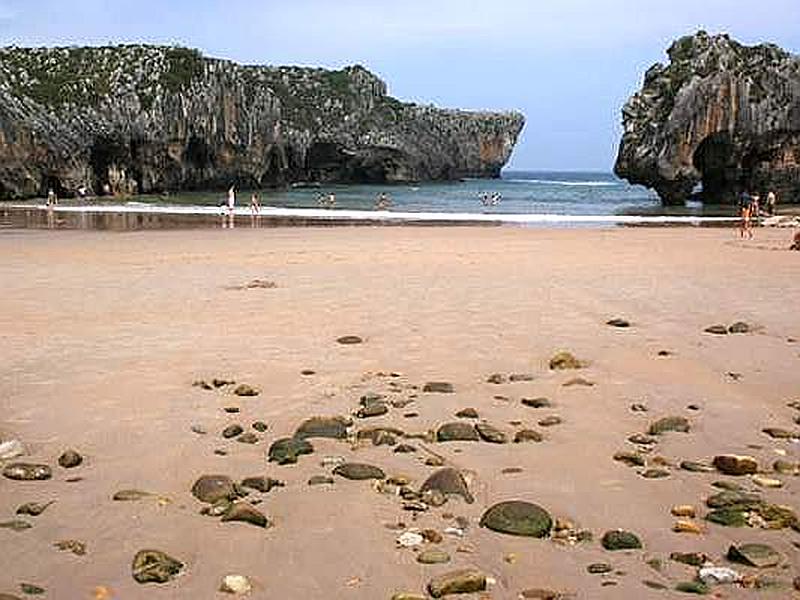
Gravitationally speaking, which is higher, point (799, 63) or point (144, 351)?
point (799, 63)

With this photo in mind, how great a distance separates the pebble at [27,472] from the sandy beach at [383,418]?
0.23 feet

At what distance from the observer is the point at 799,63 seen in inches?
2244

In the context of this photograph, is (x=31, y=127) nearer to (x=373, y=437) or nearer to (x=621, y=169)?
(x=621, y=169)

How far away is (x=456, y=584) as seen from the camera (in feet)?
11.4

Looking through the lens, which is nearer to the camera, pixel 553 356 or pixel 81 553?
pixel 81 553

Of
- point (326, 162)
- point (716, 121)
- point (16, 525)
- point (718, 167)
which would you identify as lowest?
point (16, 525)

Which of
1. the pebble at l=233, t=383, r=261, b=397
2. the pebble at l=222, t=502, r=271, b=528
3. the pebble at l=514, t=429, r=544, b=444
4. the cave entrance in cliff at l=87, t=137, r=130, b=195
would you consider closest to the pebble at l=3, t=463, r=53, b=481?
the pebble at l=222, t=502, r=271, b=528

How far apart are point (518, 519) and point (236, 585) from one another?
4.47 ft

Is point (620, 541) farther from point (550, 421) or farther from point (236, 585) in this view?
point (550, 421)

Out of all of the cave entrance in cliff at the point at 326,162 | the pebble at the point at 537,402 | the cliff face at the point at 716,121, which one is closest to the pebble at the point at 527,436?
the pebble at the point at 537,402

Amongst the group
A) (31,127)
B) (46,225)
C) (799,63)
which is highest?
(799,63)

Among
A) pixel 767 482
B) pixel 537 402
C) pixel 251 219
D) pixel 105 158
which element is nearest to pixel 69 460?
pixel 537 402

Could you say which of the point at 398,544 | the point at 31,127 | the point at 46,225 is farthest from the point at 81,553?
the point at 31,127

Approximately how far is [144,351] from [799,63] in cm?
5849
